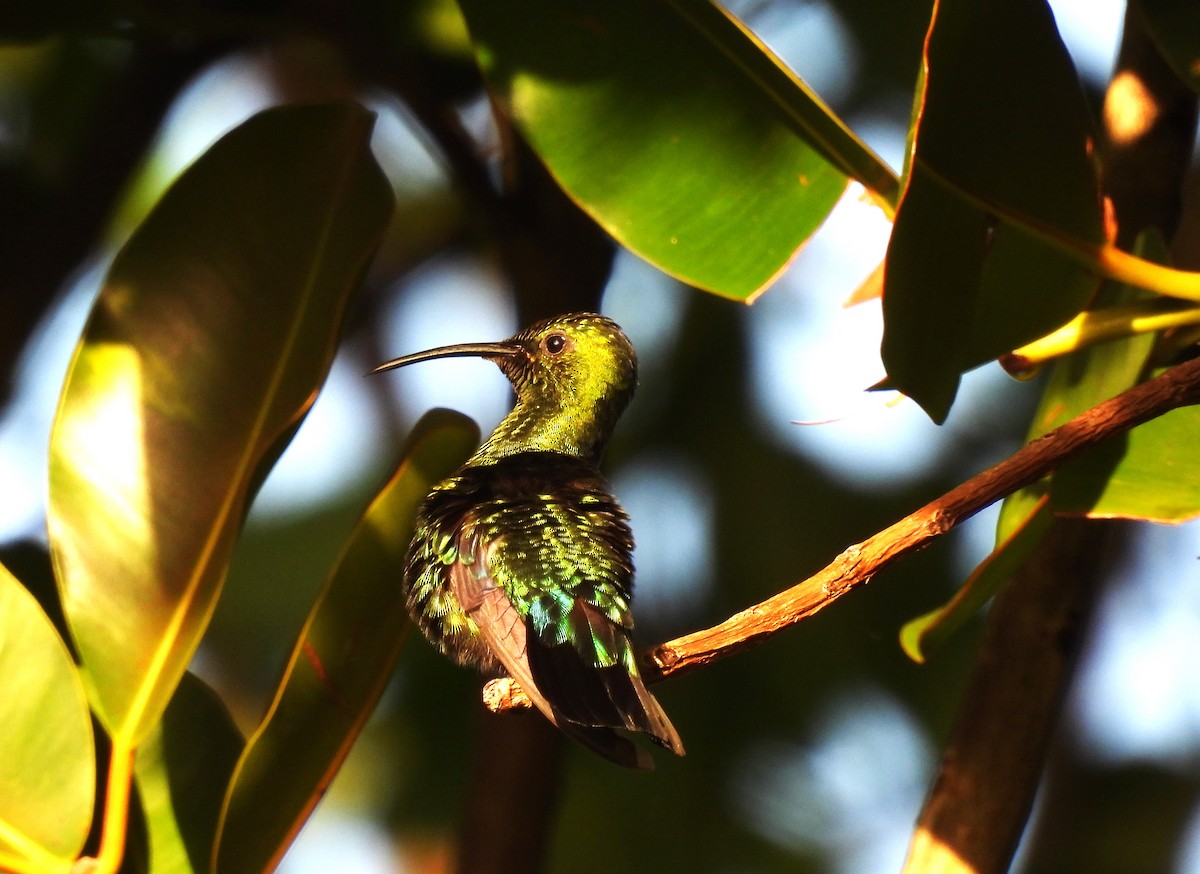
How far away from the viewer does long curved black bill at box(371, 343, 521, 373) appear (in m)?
2.81

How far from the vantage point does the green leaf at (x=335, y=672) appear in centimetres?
188

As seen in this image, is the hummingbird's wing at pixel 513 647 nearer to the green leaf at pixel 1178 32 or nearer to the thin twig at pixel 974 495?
the thin twig at pixel 974 495

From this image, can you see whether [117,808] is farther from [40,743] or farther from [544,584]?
[544,584]

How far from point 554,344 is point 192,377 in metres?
0.96

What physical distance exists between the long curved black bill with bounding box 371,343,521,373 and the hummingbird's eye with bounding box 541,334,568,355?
0.07 meters

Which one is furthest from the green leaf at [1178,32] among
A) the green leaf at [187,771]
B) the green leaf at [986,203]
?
the green leaf at [187,771]

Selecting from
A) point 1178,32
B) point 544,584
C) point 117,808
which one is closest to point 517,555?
point 544,584

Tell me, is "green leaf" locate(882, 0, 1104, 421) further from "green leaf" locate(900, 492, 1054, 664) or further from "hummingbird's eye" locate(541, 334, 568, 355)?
"hummingbird's eye" locate(541, 334, 568, 355)

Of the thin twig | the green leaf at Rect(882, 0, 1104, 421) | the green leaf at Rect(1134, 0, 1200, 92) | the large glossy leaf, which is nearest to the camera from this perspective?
the thin twig

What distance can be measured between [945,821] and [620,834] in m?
1.54

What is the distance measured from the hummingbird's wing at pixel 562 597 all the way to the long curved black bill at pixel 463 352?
0.49 m

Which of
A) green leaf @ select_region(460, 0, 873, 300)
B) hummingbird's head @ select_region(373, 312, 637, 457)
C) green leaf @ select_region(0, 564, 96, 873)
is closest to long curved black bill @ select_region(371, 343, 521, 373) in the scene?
hummingbird's head @ select_region(373, 312, 637, 457)

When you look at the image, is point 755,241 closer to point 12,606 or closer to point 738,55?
point 738,55

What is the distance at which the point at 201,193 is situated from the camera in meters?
2.09
